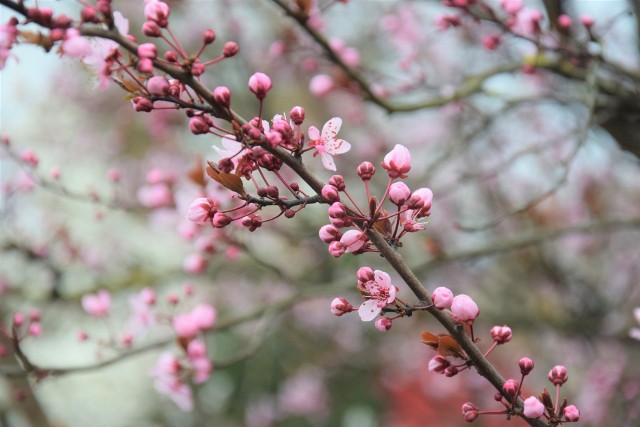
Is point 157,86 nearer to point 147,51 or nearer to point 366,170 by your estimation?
point 147,51

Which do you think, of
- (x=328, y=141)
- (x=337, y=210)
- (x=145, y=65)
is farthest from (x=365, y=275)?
(x=145, y=65)

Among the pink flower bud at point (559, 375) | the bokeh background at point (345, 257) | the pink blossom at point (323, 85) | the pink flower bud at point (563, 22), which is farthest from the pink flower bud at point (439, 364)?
the pink blossom at point (323, 85)

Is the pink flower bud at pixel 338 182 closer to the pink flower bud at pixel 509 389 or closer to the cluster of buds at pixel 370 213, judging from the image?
the cluster of buds at pixel 370 213

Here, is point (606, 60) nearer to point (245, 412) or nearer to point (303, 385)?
point (245, 412)

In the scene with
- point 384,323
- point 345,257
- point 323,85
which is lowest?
point 345,257

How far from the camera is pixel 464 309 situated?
41.8 inches

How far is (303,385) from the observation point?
6.30m

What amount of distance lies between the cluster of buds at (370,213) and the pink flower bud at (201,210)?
21 cm

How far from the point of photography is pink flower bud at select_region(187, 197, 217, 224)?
1.11 meters

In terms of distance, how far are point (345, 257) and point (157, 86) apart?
2121 millimetres

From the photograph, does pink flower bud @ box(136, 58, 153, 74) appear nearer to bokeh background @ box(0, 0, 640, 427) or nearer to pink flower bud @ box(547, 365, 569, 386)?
pink flower bud @ box(547, 365, 569, 386)

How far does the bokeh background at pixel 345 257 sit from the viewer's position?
2734mm

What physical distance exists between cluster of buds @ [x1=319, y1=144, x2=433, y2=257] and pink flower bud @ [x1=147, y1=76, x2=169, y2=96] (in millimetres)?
301

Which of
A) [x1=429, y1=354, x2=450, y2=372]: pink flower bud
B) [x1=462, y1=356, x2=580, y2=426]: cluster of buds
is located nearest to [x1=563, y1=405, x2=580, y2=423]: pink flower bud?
[x1=462, y1=356, x2=580, y2=426]: cluster of buds
